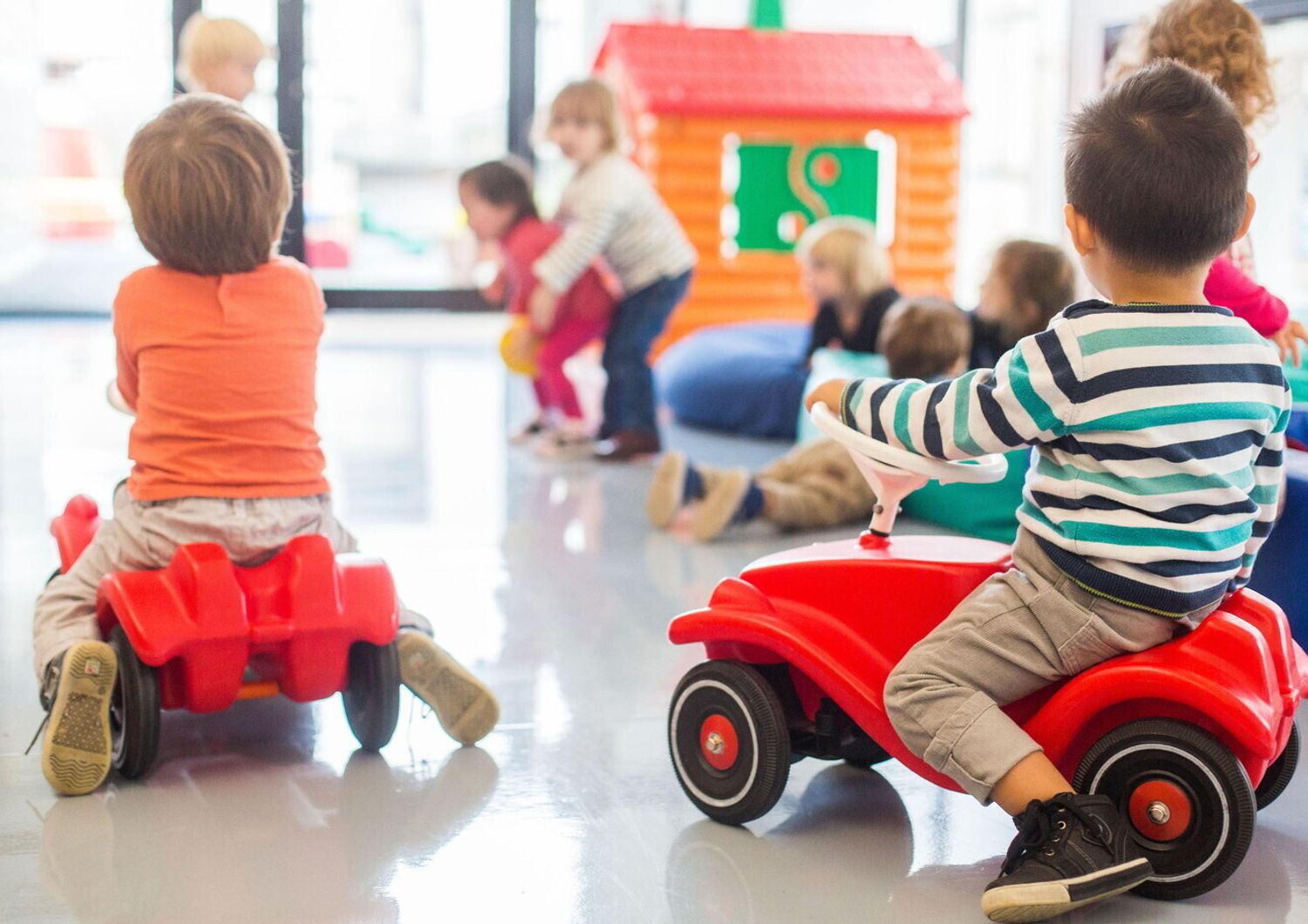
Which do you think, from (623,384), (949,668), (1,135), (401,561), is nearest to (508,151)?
(1,135)

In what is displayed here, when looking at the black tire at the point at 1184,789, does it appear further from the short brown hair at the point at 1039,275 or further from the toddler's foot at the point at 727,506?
the short brown hair at the point at 1039,275

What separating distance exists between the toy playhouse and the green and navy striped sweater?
155 inches

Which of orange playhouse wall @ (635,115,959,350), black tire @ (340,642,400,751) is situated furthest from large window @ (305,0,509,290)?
black tire @ (340,642,400,751)

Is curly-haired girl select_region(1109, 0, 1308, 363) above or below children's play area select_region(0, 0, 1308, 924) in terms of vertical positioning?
above

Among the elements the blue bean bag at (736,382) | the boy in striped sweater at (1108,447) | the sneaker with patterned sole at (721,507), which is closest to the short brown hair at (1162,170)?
the boy in striped sweater at (1108,447)

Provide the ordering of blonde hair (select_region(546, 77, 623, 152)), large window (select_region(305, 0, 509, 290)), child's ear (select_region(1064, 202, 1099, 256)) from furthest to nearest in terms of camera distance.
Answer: large window (select_region(305, 0, 509, 290)) → blonde hair (select_region(546, 77, 623, 152)) → child's ear (select_region(1064, 202, 1099, 256))

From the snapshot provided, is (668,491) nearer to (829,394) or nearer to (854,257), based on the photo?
(854,257)

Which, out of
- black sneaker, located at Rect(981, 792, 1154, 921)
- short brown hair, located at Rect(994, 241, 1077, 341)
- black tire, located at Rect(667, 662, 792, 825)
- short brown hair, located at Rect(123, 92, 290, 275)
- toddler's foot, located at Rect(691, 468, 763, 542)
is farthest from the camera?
short brown hair, located at Rect(994, 241, 1077, 341)

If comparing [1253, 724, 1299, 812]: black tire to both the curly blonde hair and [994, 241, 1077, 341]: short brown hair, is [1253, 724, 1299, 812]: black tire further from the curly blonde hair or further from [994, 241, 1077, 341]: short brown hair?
[994, 241, 1077, 341]: short brown hair

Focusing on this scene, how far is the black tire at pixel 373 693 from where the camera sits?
5.51ft

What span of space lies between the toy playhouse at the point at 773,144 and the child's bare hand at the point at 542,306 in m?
1.50

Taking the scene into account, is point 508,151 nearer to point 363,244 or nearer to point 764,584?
point 363,244

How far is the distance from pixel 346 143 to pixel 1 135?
1.62 metres

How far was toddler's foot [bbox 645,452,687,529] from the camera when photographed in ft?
9.59
